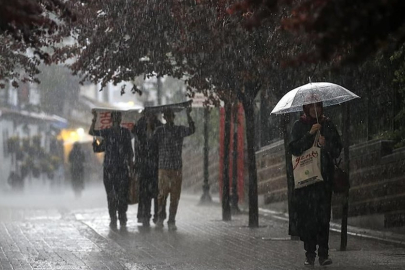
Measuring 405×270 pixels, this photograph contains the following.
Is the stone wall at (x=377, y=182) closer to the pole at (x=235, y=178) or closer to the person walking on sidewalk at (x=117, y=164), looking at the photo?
the person walking on sidewalk at (x=117, y=164)

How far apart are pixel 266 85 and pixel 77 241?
409 centimetres

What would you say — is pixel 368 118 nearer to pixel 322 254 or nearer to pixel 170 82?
pixel 322 254

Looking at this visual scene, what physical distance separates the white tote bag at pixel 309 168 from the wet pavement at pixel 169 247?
0.91 m

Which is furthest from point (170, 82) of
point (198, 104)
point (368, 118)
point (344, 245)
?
point (344, 245)

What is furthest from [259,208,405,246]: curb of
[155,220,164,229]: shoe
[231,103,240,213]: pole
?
[231,103,240,213]: pole

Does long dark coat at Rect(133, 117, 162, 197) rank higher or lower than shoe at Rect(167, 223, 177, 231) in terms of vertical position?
higher

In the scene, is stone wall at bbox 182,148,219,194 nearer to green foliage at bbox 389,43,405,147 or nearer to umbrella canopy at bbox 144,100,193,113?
umbrella canopy at bbox 144,100,193,113

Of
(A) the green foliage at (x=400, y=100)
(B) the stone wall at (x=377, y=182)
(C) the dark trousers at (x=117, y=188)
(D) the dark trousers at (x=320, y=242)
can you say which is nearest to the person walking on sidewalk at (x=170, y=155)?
(C) the dark trousers at (x=117, y=188)

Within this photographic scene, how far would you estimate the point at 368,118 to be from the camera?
17.0 meters

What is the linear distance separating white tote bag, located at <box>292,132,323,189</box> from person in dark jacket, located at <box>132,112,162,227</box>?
6111 millimetres

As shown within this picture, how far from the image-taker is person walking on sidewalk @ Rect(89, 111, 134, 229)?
644 inches

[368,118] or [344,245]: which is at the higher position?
[368,118]

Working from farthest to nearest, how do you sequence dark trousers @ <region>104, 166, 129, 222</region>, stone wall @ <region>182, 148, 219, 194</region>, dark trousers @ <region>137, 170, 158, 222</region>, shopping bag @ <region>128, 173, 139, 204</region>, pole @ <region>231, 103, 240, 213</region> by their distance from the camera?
stone wall @ <region>182, 148, 219, 194</region>
pole @ <region>231, 103, 240, 213</region>
shopping bag @ <region>128, 173, 139, 204</region>
dark trousers @ <region>137, 170, 158, 222</region>
dark trousers @ <region>104, 166, 129, 222</region>

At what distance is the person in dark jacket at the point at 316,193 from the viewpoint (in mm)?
10812
